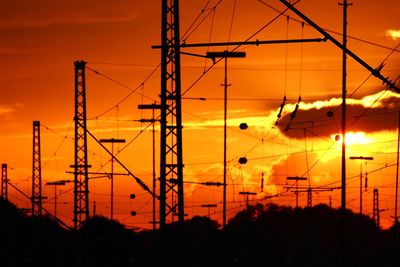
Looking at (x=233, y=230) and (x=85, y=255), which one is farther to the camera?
(x=233, y=230)

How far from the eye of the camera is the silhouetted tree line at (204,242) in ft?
257

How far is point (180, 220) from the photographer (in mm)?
44281

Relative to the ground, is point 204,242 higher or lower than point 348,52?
lower

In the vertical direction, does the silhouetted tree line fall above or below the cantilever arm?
below

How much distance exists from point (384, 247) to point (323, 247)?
11561 millimetres

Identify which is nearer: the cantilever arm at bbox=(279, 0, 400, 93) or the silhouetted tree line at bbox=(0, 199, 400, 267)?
the cantilever arm at bbox=(279, 0, 400, 93)

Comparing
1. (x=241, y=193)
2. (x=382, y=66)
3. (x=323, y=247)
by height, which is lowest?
(x=323, y=247)

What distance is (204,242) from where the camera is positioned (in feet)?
516

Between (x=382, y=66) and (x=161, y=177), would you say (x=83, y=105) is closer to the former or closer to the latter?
(x=161, y=177)

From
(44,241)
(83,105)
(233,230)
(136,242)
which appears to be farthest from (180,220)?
(233,230)

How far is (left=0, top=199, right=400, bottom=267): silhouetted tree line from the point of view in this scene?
78.2 meters

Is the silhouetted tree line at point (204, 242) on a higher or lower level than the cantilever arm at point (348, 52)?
lower

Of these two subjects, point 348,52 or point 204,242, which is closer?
point 348,52

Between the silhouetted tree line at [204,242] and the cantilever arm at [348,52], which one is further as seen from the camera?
the silhouetted tree line at [204,242]
